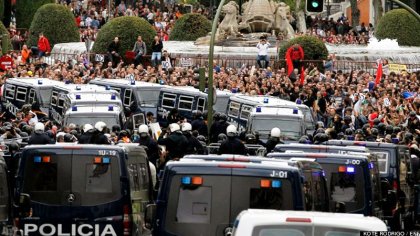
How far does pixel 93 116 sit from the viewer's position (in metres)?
33.1

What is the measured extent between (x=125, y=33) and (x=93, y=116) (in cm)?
2188

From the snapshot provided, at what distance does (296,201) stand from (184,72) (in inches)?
1145

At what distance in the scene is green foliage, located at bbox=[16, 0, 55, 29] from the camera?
75562 millimetres

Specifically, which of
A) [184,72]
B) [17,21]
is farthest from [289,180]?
[17,21]

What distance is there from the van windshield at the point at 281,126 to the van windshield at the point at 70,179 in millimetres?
12246

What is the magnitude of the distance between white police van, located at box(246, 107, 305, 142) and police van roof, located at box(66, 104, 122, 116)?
2.88 meters

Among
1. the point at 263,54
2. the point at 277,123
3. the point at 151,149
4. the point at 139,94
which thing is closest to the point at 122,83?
the point at 139,94

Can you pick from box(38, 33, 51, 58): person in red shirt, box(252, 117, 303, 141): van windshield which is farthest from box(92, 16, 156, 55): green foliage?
box(252, 117, 303, 141): van windshield

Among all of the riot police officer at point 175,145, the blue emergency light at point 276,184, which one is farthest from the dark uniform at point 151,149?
the blue emergency light at point 276,184

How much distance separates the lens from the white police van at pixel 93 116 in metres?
33.0

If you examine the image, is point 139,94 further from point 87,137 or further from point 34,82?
point 87,137

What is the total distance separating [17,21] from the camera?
76688mm

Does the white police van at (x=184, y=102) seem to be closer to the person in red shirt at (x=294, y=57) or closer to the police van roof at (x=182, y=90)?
the police van roof at (x=182, y=90)

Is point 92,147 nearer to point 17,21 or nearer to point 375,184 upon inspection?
point 375,184
